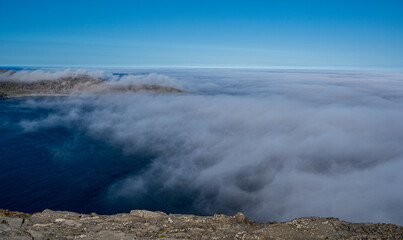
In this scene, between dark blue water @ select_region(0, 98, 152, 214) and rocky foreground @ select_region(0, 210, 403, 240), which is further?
dark blue water @ select_region(0, 98, 152, 214)

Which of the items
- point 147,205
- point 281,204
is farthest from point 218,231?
point 281,204

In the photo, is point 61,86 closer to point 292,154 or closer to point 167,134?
point 167,134

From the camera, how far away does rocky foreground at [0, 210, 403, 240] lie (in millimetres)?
8453

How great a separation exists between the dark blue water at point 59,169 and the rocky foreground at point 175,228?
31.6 metres

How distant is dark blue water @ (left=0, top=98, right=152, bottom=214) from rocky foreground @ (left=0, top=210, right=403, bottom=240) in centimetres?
3157

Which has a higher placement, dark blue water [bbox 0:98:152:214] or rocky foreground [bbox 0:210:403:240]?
→ rocky foreground [bbox 0:210:403:240]

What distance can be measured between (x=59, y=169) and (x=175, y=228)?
179 ft

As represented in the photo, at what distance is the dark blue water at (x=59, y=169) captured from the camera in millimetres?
39156

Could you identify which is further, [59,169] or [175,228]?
[59,169]

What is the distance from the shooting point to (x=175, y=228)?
948 cm

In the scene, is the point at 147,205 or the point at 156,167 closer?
the point at 147,205

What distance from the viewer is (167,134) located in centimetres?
9019

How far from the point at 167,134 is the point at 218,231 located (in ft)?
271

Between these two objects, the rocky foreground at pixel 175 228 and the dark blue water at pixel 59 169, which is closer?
the rocky foreground at pixel 175 228
